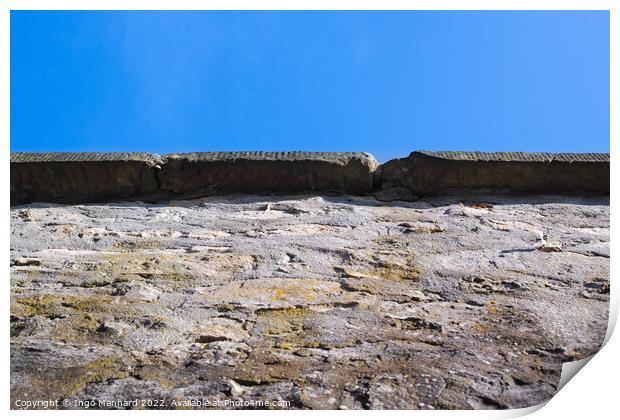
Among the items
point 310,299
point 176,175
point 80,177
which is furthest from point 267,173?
point 310,299

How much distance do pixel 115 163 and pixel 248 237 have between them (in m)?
0.72

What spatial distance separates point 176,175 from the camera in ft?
8.29

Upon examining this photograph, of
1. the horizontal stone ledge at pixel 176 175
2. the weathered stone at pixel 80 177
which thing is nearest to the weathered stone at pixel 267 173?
the horizontal stone ledge at pixel 176 175

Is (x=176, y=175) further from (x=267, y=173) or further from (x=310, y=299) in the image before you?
(x=310, y=299)

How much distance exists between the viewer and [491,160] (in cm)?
248

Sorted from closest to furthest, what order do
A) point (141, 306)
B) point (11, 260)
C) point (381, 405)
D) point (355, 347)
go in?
point (381, 405), point (355, 347), point (141, 306), point (11, 260)

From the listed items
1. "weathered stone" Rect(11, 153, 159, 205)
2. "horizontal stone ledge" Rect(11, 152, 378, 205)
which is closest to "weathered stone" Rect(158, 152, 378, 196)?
"horizontal stone ledge" Rect(11, 152, 378, 205)

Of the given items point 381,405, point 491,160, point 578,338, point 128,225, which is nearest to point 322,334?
point 381,405

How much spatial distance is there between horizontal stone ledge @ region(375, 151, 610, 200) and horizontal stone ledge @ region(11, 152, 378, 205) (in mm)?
160

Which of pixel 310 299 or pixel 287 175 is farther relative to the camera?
pixel 287 175

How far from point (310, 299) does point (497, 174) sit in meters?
1.13

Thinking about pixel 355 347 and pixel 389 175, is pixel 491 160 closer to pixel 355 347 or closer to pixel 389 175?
pixel 389 175

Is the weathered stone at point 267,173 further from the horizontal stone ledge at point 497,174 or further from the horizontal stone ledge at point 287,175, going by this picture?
the horizontal stone ledge at point 497,174

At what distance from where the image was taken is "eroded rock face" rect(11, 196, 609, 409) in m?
1.34
